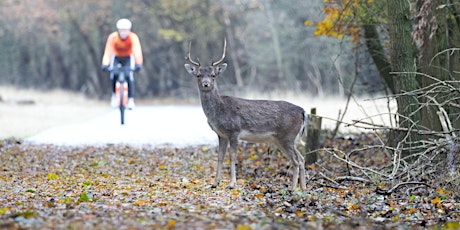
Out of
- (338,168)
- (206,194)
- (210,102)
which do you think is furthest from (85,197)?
(338,168)

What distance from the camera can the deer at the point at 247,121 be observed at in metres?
11.6

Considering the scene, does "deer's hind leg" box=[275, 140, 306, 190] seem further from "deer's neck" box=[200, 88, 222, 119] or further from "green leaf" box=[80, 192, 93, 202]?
"green leaf" box=[80, 192, 93, 202]

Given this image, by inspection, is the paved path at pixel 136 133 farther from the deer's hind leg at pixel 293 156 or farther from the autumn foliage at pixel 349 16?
the deer's hind leg at pixel 293 156

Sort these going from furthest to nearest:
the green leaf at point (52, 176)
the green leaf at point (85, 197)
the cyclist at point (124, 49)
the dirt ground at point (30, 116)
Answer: the dirt ground at point (30, 116) < the cyclist at point (124, 49) < the green leaf at point (52, 176) < the green leaf at point (85, 197)

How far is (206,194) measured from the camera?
411 inches

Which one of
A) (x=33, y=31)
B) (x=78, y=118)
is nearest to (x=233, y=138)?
(x=78, y=118)

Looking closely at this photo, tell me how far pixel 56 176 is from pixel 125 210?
4813 mm

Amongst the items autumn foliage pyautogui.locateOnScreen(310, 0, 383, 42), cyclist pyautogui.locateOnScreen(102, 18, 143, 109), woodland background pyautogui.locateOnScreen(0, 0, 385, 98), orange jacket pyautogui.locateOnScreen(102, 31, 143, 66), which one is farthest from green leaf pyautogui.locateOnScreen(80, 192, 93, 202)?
woodland background pyautogui.locateOnScreen(0, 0, 385, 98)

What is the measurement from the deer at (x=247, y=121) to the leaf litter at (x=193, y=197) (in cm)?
50

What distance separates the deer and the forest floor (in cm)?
50

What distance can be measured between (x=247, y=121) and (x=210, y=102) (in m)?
0.63

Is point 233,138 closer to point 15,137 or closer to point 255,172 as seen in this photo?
point 255,172

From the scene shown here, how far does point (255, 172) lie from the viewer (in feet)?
46.2

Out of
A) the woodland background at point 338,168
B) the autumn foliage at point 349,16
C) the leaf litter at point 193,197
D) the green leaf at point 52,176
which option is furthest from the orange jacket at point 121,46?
the green leaf at point 52,176
